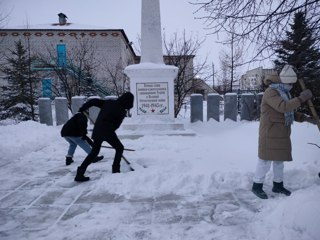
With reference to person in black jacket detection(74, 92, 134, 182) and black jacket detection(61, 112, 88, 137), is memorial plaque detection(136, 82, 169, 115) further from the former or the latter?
person in black jacket detection(74, 92, 134, 182)

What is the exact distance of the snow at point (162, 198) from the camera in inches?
125

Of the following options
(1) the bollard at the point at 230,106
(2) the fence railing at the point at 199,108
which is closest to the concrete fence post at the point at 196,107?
(2) the fence railing at the point at 199,108

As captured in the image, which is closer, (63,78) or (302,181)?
(302,181)

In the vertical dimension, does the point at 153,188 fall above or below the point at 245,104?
below

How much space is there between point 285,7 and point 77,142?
4.60 meters

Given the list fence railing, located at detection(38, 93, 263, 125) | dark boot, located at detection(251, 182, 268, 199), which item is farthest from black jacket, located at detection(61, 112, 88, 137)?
fence railing, located at detection(38, 93, 263, 125)

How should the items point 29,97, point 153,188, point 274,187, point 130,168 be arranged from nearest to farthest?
point 274,187, point 153,188, point 130,168, point 29,97

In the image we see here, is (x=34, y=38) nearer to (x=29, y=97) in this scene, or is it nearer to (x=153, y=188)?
(x=29, y=97)

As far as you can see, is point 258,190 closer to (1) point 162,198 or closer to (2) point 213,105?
(1) point 162,198

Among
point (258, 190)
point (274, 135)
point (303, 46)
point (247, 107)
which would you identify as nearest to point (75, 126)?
point (258, 190)

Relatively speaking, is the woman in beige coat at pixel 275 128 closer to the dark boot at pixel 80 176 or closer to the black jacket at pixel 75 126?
the dark boot at pixel 80 176

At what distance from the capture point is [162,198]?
4.21 meters

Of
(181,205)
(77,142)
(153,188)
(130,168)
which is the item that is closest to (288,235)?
(181,205)

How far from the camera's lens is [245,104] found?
1330 cm
